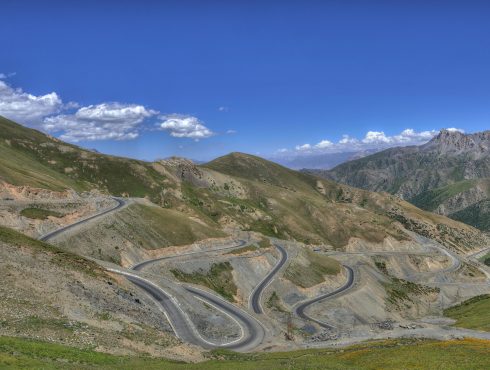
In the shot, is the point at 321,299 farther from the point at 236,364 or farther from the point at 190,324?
the point at 236,364

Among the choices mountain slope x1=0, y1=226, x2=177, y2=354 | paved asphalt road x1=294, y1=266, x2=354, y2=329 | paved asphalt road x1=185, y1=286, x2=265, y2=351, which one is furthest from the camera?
paved asphalt road x1=294, y1=266, x2=354, y2=329

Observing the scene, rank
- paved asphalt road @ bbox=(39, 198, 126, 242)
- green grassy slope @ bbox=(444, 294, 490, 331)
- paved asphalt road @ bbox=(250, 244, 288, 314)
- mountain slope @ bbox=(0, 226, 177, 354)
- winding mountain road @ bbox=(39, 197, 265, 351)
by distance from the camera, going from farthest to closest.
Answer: green grassy slope @ bbox=(444, 294, 490, 331), paved asphalt road @ bbox=(250, 244, 288, 314), paved asphalt road @ bbox=(39, 198, 126, 242), winding mountain road @ bbox=(39, 197, 265, 351), mountain slope @ bbox=(0, 226, 177, 354)

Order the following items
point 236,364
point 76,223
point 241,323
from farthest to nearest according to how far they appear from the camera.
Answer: point 76,223
point 241,323
point 236,364

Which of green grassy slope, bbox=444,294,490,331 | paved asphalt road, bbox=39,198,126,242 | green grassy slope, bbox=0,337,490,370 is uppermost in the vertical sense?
paved asphalt road, bbox=39,198,126,242

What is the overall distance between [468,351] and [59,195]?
335 ft

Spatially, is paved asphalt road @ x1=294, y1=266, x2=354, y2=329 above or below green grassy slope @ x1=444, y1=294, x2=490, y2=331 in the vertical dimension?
above

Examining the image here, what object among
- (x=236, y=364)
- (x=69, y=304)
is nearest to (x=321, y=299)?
(x=236, y=364)

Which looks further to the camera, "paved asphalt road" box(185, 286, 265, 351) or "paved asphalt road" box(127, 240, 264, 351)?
"paved asphalt road" box(185, 286, 265, 351)

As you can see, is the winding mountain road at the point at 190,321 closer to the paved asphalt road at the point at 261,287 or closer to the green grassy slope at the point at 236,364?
the green grassy slope at the point at 236,364

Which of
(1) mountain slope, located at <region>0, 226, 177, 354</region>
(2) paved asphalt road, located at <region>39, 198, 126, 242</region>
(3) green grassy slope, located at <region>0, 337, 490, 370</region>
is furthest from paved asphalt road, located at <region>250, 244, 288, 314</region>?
(3) green grassy slope, located at <region>0, 337, 490, 370</region>

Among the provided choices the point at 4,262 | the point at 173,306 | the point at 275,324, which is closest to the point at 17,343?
the point at 4,262

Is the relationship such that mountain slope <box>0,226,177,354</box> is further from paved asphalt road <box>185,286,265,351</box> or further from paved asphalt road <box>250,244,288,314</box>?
paved asphalt road <box>250,244,288,314</box>

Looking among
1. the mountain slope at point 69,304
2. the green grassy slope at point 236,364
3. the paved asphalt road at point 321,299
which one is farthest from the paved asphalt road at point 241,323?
the paved asphalt road at point 321,299

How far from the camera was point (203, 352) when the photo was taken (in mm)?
55781
